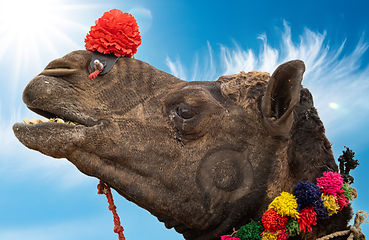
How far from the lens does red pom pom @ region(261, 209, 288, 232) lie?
307 cm

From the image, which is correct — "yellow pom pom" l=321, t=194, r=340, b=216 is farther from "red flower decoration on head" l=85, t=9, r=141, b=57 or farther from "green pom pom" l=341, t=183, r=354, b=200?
"red flower decoration on head" l=85, t=9, r=141, b=57

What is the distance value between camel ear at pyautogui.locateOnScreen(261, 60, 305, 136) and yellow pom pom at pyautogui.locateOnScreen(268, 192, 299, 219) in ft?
Answer: 2.15

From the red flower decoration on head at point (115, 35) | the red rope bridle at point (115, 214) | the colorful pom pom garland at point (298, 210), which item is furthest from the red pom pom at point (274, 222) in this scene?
the red flower decoration on head at point (115, 35)

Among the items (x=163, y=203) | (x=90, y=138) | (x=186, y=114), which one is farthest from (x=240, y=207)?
(x=90, y=138)

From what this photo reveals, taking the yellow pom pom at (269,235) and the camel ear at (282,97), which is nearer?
the camel ear at (282,97)

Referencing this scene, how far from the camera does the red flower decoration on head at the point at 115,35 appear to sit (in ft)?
11.9

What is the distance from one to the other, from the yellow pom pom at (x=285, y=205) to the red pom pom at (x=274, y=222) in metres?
0.04

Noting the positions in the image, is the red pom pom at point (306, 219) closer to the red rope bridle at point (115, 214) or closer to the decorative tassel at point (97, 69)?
the red rope bridle at point (115, 214)

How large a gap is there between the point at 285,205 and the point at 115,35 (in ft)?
8.79

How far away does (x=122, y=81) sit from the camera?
3.48 metres

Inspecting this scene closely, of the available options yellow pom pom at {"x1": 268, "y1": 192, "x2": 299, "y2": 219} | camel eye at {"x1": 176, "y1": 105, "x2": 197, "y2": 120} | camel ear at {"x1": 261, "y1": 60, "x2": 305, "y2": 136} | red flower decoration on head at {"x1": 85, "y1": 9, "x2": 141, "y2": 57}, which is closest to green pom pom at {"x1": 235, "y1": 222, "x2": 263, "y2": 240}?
yellow pom pom at {"x1": 268, "y1": 192, "x2": 299, "y2": 219}

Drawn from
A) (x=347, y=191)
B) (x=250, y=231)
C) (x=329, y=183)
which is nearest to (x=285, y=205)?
(x=250, y=231)

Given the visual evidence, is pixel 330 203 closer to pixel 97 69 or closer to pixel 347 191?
pixel 347 191

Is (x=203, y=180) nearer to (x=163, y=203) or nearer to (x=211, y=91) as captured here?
(x=163, y=203)
